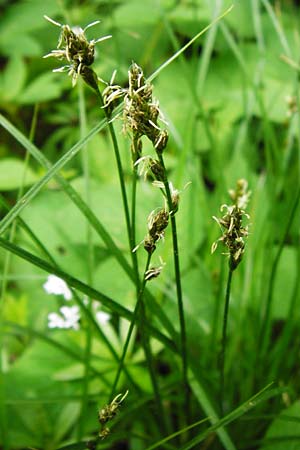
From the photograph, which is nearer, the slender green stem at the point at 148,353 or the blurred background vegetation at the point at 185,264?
the slender green stem at the point at 148,353

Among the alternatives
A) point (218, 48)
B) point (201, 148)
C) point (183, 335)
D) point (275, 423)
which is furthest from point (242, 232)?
point (218, 48)

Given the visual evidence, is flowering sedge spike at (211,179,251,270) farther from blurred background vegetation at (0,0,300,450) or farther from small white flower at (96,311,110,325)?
small white flower at (96,311,110,325)

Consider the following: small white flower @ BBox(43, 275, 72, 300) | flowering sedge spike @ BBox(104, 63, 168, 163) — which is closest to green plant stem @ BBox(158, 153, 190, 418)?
flowering sedge spike @ BBox(104, 63, 168, 163)

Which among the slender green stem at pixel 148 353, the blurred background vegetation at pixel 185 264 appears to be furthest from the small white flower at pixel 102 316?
the slender green stem at pixel 148 353

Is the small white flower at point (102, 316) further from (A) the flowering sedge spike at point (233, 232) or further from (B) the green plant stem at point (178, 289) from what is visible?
(A) the flowering sedge spike at point (233, 232)

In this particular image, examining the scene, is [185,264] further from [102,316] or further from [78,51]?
[78,51]

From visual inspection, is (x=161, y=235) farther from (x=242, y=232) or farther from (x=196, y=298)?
(x=196, y=298)

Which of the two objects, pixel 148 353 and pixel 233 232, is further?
pixel 148 353

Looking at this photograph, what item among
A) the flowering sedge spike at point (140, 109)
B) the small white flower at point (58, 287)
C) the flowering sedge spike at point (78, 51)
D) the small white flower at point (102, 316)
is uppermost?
the small white flower at point (102, 316)

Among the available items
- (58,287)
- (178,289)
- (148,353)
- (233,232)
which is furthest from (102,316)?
(233,232)

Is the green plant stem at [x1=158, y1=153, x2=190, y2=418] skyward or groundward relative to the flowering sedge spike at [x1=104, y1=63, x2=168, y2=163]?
groundward

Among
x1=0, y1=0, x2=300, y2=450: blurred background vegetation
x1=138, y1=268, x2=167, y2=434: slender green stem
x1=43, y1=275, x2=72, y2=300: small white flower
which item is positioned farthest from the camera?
x1=0, y1=0, x2=300, y2=450: blurred background vegetation
